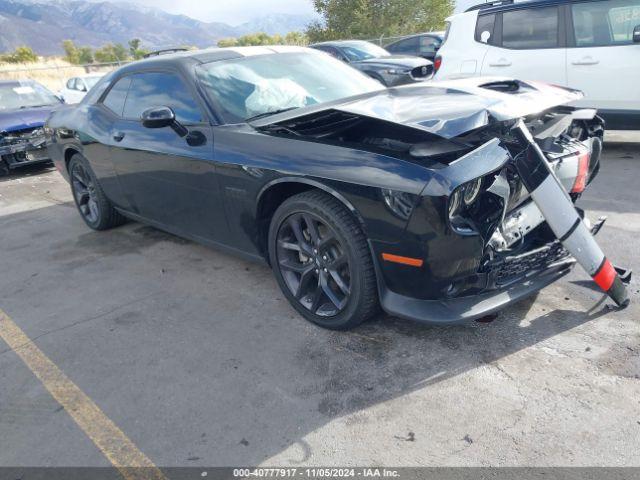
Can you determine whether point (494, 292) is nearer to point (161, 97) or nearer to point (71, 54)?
point (161, 97)

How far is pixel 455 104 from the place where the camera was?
2.70m

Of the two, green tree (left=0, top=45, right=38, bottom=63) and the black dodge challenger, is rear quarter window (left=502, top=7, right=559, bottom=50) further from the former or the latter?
green tree (left=0, top=45, right=38, bottom=63)

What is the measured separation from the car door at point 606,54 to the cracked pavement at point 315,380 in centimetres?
276

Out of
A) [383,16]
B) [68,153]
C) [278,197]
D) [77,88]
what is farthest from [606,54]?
[383,16]

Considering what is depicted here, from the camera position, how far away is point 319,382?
263cm

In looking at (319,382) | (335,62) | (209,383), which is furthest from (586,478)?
(335,62)

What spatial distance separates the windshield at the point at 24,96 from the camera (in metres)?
8.84

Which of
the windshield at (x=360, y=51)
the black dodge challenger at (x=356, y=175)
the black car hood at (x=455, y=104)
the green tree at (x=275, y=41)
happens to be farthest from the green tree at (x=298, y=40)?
the black car hood at (x=455, y=104)

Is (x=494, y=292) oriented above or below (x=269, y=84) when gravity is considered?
below

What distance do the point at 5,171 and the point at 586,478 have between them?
30.5ft

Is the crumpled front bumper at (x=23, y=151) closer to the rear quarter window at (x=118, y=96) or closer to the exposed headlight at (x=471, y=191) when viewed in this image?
the rear quarter window at (x=118, y=96)

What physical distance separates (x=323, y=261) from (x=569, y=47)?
4.99m

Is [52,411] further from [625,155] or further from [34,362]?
[625,155]

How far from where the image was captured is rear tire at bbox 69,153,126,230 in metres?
5.07
